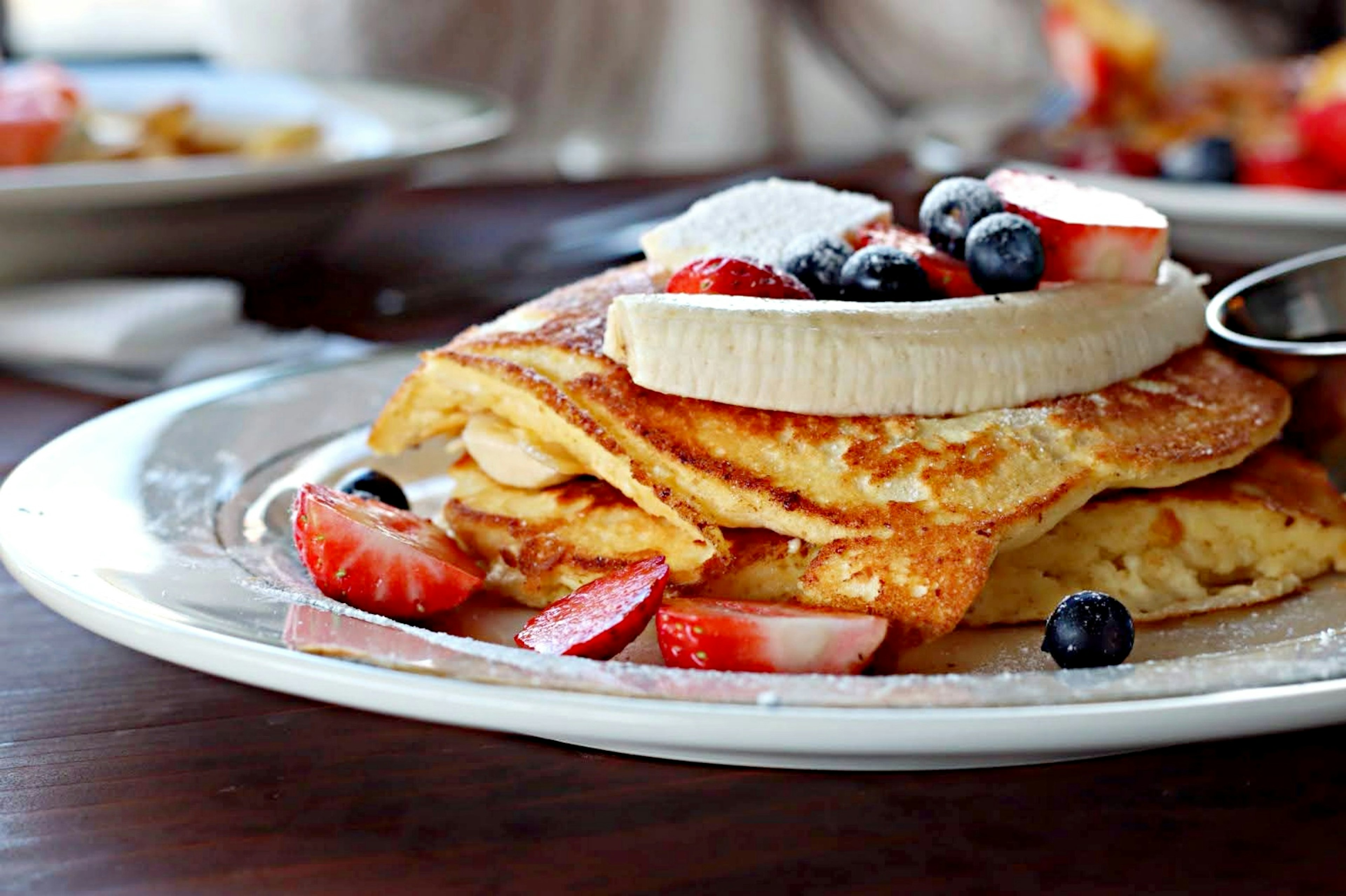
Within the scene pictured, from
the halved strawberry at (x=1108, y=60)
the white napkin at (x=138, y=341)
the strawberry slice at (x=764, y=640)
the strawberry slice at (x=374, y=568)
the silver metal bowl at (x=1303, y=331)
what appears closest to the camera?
the strawberry slice at (x=764, y=640)

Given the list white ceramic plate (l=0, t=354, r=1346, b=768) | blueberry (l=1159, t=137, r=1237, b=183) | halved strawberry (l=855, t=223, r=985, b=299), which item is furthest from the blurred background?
white ceramic plate (l=0, t=354, r=1346, b=768)

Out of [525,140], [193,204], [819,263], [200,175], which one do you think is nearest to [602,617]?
[819,263]

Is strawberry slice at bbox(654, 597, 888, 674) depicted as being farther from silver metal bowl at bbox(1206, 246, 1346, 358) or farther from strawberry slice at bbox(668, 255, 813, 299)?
silver metal bowl at bbox(1206, 246, 1346, 358)

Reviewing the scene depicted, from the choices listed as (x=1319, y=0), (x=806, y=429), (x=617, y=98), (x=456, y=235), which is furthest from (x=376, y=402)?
(x=1319, y=0)

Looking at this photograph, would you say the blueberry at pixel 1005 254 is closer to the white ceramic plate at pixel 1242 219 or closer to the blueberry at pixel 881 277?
the blueberry at pixel 881 277

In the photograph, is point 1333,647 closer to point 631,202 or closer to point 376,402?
point 376,402

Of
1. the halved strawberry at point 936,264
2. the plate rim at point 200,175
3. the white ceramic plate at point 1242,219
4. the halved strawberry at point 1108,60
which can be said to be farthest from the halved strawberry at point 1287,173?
the halved strawberry at point 936,264

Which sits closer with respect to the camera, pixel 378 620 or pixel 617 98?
pixel 378 620
